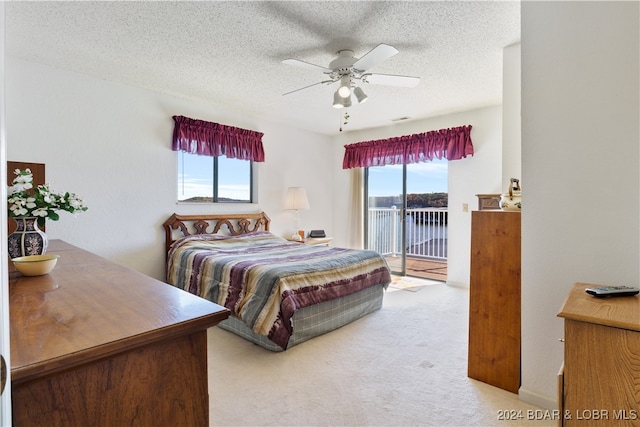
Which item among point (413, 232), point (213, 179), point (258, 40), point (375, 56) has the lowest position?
point (413, 232)

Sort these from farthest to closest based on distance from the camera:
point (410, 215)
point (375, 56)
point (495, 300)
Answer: point (410, 215) < point (375, 56) < point (495, 300)

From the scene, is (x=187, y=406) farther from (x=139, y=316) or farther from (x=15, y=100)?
(x=15, y=100)

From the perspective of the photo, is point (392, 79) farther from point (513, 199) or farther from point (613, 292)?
point (613, 292)

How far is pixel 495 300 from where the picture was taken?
197 centimetres

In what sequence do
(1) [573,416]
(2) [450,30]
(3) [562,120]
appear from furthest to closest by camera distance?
(2) [450,30] → (3) [562,120] → (1) [573,416]

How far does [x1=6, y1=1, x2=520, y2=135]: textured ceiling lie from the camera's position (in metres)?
2.05

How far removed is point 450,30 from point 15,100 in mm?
3562

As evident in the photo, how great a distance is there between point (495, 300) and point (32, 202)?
2.56 m

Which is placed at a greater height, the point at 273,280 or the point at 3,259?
the point at 3,259

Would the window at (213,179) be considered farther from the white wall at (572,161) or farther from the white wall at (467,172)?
A: the white wall at (572,161)

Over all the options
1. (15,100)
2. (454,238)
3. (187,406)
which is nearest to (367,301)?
→ (454,238)

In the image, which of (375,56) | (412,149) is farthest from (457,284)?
(375,56)

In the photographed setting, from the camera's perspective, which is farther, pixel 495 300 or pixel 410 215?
pixel 410 215

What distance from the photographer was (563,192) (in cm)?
161
